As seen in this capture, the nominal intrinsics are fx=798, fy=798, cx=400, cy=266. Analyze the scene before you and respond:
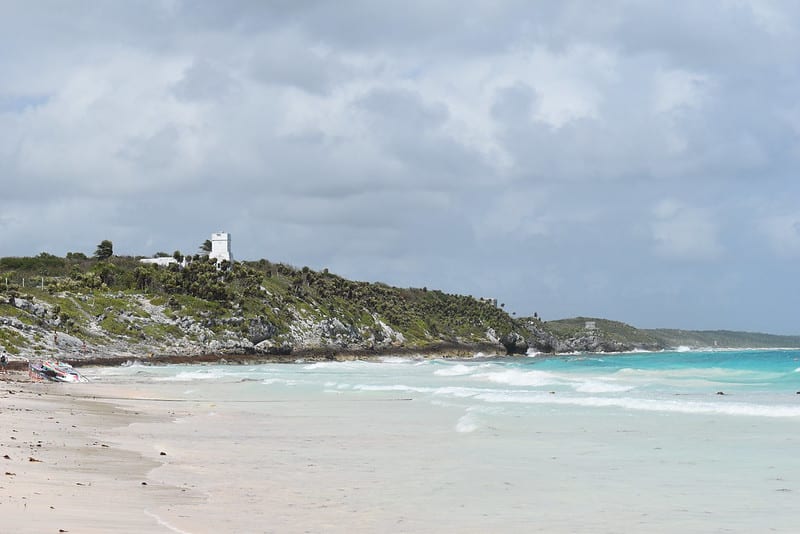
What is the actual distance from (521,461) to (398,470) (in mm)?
2493

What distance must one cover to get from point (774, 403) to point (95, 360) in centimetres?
6165

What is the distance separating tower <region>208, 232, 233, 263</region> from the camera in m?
141

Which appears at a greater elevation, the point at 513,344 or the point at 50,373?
the point at 50,373

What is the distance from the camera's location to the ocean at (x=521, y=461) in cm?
1031

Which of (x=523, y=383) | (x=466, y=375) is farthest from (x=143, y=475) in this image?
(x=466, y=375)

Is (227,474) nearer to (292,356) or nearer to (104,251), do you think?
(292,356)

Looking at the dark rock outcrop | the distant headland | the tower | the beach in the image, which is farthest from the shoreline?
the beach

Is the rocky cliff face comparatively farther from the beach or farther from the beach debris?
the beach

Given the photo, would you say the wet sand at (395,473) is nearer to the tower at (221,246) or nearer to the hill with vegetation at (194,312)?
the hill with vegetation at (194,312)

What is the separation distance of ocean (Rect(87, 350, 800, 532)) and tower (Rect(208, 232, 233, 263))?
11352cm

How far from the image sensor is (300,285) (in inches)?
5640

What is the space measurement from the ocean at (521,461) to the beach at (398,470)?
48 mm

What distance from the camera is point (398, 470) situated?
1412cm

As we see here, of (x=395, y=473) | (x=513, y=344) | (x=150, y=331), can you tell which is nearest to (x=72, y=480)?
(x=395, y=473)
